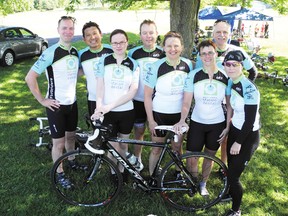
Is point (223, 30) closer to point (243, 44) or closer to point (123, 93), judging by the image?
point (123, 93)

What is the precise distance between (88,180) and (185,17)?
3.84 metres

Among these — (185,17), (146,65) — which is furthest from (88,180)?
(185,17)

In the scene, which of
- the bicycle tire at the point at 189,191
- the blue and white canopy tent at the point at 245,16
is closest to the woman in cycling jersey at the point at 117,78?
the bicycle tire at the point at 189,191

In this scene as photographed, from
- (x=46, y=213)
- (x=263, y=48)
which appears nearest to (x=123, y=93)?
(x=46, y=213)

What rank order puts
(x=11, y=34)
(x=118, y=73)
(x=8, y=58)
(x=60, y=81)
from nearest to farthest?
(x=118, y=73)
(x=60, y=81)
(x=8, y=58)
(x=11, y=34)

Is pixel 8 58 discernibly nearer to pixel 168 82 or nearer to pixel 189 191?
pixel 168 82

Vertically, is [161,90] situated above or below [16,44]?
above

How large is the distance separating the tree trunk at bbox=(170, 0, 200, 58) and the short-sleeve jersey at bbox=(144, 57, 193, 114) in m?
2.64

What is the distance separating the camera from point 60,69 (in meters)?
3.58

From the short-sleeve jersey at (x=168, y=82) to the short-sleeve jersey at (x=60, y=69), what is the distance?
1009 millimetres

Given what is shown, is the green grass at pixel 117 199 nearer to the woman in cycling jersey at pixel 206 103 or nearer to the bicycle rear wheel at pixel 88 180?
the bicycle rear wheel at pixel 88 180

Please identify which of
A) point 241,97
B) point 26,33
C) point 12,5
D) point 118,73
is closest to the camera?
point 241,97

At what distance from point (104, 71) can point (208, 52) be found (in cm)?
128

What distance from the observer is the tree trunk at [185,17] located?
5.74 m
